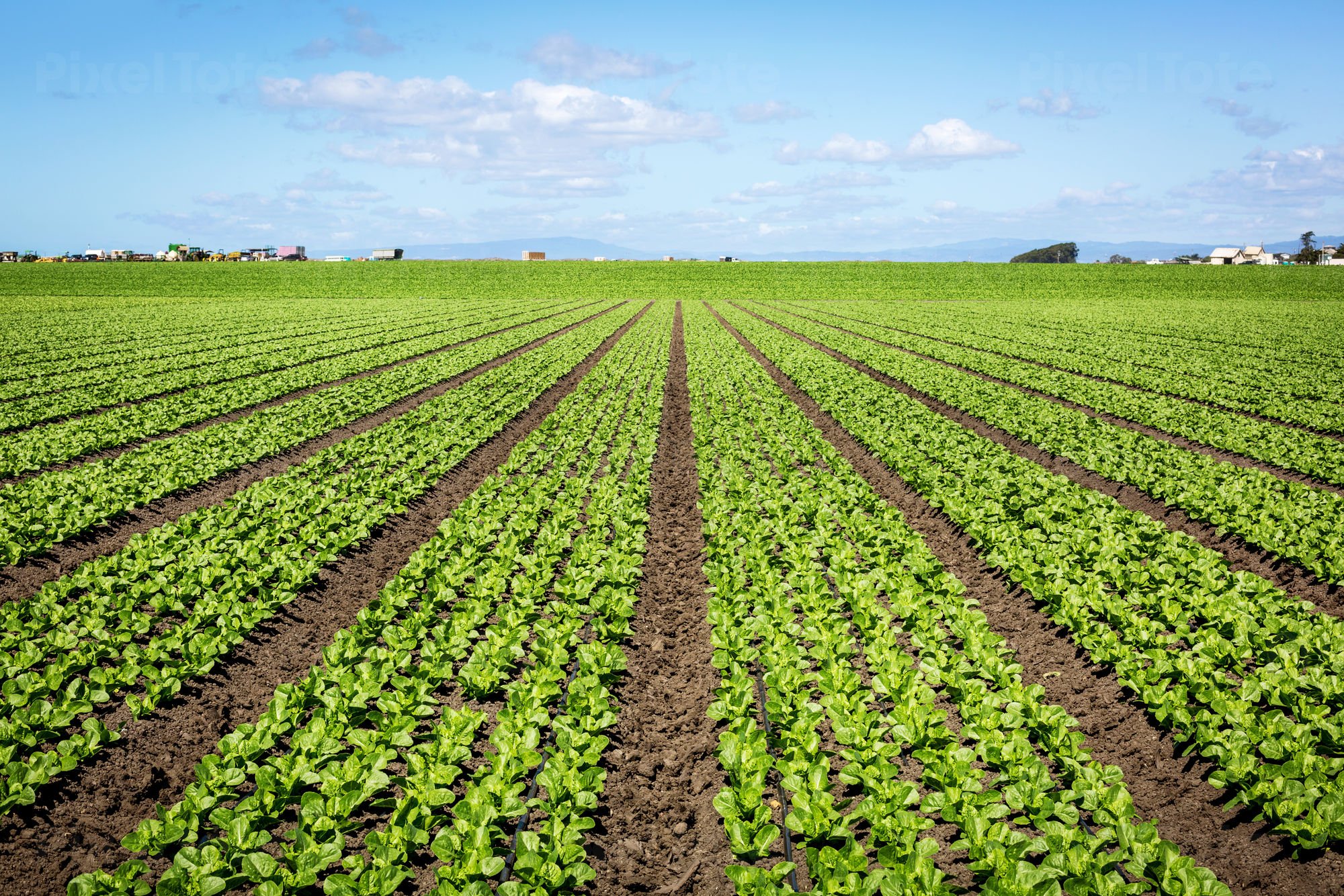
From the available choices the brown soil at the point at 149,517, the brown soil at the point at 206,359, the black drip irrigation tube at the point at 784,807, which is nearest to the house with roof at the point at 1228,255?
the brown soil at the point at 206,359

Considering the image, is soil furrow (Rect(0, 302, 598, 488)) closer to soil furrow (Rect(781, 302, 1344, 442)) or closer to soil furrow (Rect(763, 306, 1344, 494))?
soil furrow (Rect(763, 306, 1344, 494))

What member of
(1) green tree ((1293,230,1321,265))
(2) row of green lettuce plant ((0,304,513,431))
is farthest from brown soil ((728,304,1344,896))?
(1) green tree ((1293,230,1321,265))

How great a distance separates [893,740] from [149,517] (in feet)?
34.5

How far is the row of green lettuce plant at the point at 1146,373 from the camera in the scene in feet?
59.5

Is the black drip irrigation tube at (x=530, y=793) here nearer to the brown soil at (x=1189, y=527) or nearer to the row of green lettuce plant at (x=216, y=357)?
the brown soil at (x=1189, y=527)

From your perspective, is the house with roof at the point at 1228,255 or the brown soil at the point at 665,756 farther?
the house with roof at the point at 1228,255

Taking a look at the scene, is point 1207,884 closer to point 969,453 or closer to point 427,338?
point 969,453

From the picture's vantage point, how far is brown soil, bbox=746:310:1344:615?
8.46 m

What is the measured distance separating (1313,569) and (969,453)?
564cm

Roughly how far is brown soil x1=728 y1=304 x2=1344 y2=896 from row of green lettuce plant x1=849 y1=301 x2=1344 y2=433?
45.9 ft

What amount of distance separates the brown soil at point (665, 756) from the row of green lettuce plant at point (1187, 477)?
7459mm

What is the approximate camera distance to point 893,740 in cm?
579

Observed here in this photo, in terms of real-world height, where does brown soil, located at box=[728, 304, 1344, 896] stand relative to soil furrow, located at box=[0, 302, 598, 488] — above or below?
below

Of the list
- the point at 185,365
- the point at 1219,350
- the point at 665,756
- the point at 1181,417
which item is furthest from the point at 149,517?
the point at 1219,350
